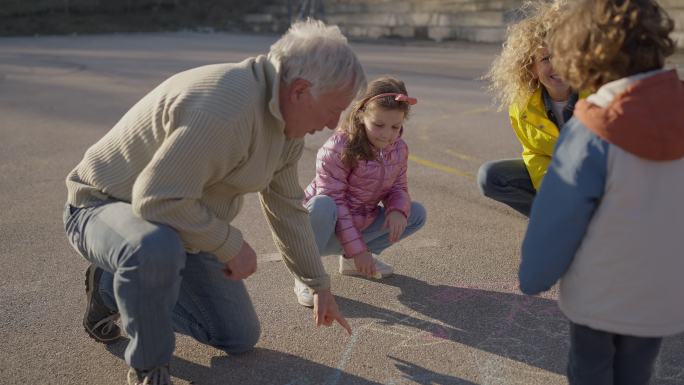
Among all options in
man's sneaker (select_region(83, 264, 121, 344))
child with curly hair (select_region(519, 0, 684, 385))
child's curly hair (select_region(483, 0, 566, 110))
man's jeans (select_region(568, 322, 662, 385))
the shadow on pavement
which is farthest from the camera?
child's curly hair (select_region(483, 0, 566, 110))

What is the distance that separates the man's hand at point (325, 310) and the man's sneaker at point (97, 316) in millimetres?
760

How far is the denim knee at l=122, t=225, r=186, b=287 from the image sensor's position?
7.51ft

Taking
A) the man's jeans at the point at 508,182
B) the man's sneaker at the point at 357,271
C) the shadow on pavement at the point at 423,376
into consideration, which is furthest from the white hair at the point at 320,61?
the man's jeans at the point at 508,182

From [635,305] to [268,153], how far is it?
1213mm

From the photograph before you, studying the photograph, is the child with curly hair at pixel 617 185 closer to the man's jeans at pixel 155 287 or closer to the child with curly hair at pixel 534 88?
the man's jeans at pixel 155 287

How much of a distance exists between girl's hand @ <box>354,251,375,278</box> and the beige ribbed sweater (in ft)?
2.36

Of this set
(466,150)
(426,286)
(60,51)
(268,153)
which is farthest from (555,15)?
(60,51)

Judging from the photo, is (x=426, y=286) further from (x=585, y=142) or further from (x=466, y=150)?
(x=466, y=150)

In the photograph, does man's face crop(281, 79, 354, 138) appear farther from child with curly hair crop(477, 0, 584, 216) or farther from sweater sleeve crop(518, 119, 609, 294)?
child with curly hair crop(477, 0, 584, 216)

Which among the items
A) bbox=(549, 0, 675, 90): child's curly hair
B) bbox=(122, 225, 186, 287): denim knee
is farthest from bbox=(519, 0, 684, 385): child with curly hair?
bbox=(122, 225, 186, 287): denim knee

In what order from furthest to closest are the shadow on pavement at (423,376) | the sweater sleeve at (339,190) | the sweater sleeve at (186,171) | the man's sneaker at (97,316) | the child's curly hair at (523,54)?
the child's curly hair at (523,54) → the sweater sleeve at (339,190) → the man's sneaker at (97,316) → the shadow on pavement at (423,376) → the sweater sleeve at (186,171)

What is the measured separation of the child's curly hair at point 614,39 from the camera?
187 centimetres

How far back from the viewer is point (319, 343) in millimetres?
2955

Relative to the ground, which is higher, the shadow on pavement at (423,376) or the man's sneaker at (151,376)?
the man's sneaker at (151,376)
